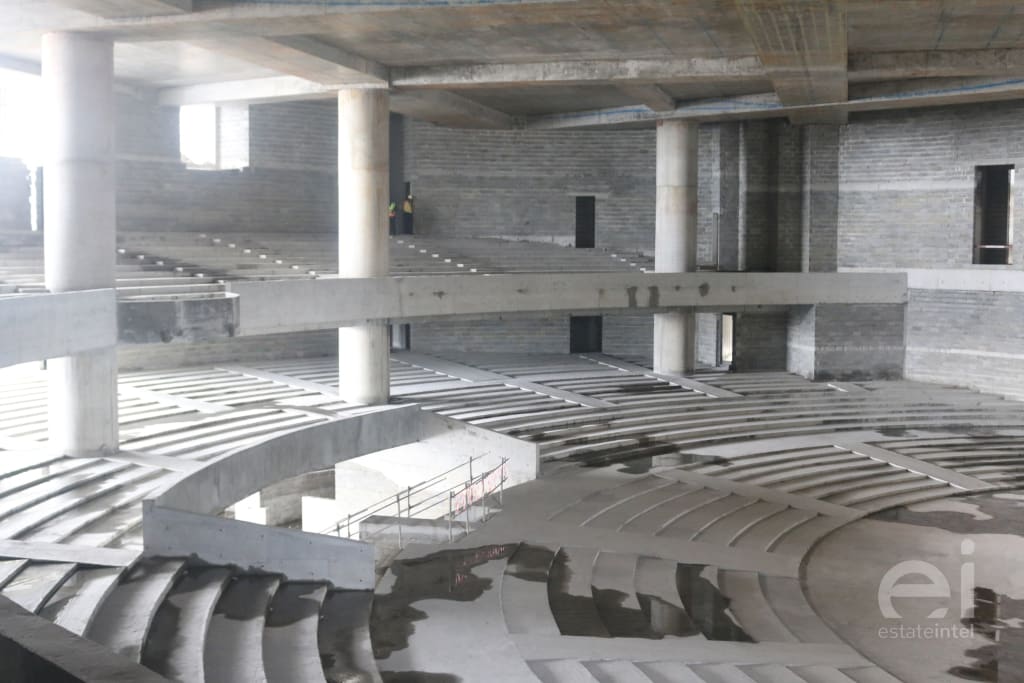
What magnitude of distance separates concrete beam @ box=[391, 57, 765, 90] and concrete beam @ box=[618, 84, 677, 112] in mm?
1808

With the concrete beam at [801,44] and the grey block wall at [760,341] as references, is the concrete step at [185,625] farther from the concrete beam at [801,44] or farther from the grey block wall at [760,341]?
the grey block wall at [760,341]

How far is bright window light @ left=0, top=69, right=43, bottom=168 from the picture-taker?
20.7 meters

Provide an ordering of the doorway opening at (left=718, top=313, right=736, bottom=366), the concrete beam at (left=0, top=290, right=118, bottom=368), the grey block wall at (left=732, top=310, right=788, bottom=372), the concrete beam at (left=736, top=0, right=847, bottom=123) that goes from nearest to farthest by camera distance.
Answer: the concrete beam at (left=0, top=290, right=118, bottom=368) → the concrete beam at (left=736, top=0, right=847, bottom=123) → the grey block wall at (left=732, top=310, right=788, bottom=372) → the doorway opening at (left=718, top=313, right=736, bottom=366)

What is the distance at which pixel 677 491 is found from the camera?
55.5ft

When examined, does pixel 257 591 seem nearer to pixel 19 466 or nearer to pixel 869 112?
pixel 19 466

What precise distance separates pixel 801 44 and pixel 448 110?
9.92 metres

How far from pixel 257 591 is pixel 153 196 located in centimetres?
1476

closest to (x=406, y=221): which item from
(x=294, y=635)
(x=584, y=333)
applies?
(x=584, y=333)

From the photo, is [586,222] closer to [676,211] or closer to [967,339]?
[676,211]

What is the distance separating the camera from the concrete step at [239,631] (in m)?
8.85

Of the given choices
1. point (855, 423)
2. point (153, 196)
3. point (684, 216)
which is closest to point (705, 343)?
point (684, 216)

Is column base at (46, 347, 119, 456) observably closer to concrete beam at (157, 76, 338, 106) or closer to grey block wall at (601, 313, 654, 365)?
concrete beam at (157, 76, 338, 106)

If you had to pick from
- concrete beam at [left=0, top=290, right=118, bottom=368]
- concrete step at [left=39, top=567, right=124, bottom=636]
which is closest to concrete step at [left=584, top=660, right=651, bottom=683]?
concrete step at [left=39, top=567, right=124, bottom=636]

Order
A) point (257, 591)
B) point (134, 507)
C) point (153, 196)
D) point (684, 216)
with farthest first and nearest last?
point (684, 216) < point (153, 196) < point (134, 507) < point (257, 591)
